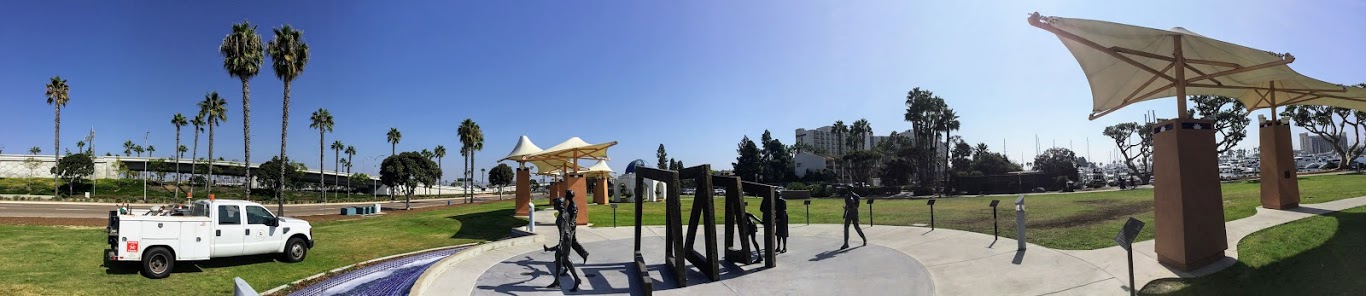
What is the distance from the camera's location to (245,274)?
449 inches

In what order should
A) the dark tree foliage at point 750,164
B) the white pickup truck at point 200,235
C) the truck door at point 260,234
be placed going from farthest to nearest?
the dark tree foliage at point 750,164, the truck door at point 260,234, the white pickup truck at point 200,235

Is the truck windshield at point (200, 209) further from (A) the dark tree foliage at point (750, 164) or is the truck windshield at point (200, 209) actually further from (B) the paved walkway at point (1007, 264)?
(A) the dark tree foliage at point (750, 164)

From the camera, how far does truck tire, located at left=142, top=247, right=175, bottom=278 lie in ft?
35.2

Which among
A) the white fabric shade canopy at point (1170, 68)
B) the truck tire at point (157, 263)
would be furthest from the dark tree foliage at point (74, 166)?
the white fabric shade canopy at point (1170, 68)

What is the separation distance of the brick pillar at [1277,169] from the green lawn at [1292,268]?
503 centimetres

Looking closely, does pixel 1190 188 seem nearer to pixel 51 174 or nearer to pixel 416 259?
pixel 416 259

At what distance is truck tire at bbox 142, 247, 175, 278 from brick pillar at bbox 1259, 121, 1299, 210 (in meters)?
25.8

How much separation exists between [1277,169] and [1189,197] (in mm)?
9976

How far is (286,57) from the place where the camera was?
1208 inches

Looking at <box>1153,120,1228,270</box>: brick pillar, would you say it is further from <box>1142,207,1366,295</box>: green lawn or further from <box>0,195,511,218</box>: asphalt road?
<box>0,195,511,218</box>: asphalt road

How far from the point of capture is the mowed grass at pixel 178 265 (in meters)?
9.93

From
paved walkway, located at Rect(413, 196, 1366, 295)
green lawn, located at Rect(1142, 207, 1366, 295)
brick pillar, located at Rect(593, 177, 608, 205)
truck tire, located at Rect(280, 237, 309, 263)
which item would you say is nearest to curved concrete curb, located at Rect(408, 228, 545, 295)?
paved walkway, located at Rect(413, 196, 1366, 295)

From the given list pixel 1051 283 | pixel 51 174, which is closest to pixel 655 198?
pixel 1051 283

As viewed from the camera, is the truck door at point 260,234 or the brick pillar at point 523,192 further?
the brick pillar at point 523,192
